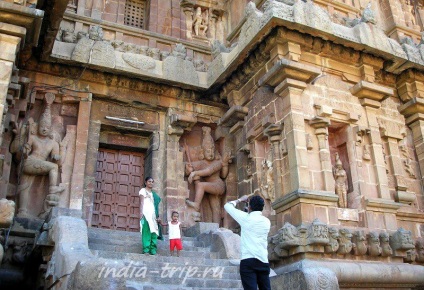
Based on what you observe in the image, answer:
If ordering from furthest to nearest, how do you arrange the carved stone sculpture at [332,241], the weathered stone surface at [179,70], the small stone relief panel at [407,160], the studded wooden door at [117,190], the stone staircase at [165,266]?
the weathered stone surface at [179,70] < the small stone relief panel at [407,160] < the studded wooden door at [117,190] < the carved stone sculpture at [332,241] < the stone staircase at [165,266]

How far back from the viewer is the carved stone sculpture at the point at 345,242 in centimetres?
829

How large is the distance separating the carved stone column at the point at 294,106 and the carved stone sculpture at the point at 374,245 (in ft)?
5.30

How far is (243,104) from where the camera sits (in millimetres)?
11031

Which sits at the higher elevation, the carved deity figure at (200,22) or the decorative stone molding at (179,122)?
the carved deity figure at (200,22)

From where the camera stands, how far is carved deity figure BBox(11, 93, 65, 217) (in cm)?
920

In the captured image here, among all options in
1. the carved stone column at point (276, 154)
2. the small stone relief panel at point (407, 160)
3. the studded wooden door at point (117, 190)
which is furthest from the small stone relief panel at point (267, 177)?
the small stone relief panel at point (407, 160)

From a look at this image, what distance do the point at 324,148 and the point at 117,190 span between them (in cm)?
487

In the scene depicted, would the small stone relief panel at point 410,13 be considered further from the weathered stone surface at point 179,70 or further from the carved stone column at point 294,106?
the weathered stone surface at point 179,70

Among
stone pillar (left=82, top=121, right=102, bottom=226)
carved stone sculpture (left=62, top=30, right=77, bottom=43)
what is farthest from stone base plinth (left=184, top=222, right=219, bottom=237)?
carved stone sculpture (left=62, top=30, right=77, bottom=43)

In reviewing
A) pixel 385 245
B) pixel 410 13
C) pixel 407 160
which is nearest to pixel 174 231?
pixel 385 245

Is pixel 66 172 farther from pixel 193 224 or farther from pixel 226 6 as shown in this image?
pixel 226 6

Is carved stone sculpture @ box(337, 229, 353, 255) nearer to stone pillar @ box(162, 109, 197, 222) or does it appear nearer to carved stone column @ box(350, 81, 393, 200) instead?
carved stone column @ box(350, 81, 393, 200)

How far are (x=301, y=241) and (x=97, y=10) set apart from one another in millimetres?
7760

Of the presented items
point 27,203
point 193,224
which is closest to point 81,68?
point 27,203
